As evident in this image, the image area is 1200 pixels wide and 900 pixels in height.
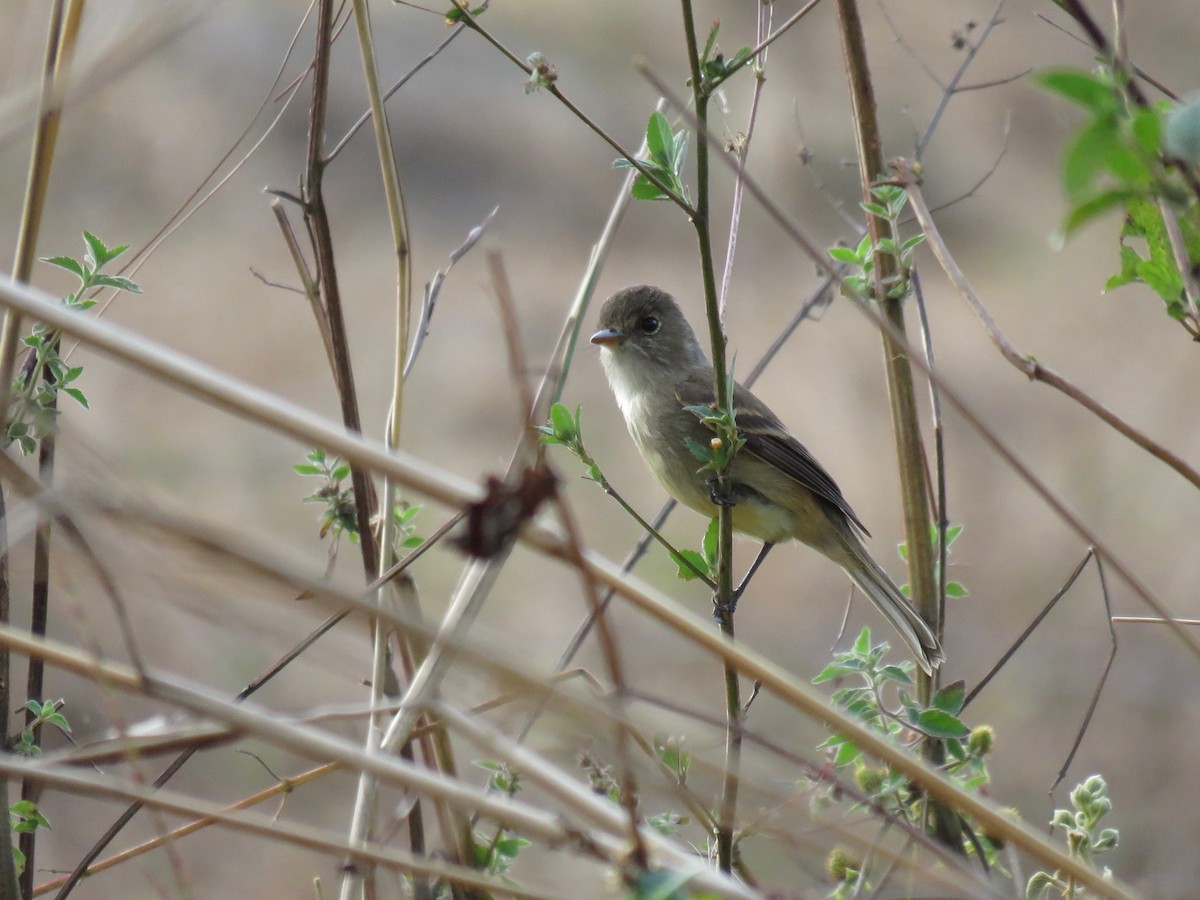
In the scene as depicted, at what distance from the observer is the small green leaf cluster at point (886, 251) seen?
7.74ft

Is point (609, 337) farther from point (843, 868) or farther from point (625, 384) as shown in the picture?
point (843, 868)

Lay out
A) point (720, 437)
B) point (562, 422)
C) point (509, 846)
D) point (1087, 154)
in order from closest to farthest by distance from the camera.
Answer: point (1087, 154), point (509, 846), point (562, 422), point (720, 437)

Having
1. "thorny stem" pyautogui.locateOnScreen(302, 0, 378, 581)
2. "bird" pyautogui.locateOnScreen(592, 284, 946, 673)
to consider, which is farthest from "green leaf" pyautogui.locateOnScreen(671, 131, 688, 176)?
"bird" pyautogui.locateOnScreen(592, 284, 946, 673)

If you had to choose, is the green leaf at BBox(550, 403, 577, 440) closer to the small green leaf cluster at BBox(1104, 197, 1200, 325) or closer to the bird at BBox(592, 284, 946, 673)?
the small green leaf cluster at BBox(1104, 197, 1200, 325)

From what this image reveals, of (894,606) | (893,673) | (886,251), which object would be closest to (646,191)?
(886,251)

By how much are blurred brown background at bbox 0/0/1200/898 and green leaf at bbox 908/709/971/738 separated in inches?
252

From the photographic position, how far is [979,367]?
39.2 feet

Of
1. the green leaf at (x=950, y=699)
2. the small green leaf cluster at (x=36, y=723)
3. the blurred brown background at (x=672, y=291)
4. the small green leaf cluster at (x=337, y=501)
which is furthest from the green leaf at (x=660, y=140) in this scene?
the blurred brown background at (x=672, y=291)

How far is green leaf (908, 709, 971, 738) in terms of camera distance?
202 centimetres

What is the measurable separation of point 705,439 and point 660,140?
82.7 inches

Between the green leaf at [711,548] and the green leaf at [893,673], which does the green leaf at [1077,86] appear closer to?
the green leaf at [893,673]

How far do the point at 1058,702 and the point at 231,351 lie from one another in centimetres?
791

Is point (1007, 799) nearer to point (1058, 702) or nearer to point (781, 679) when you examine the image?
point (1058, 702)

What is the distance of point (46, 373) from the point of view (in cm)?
218
